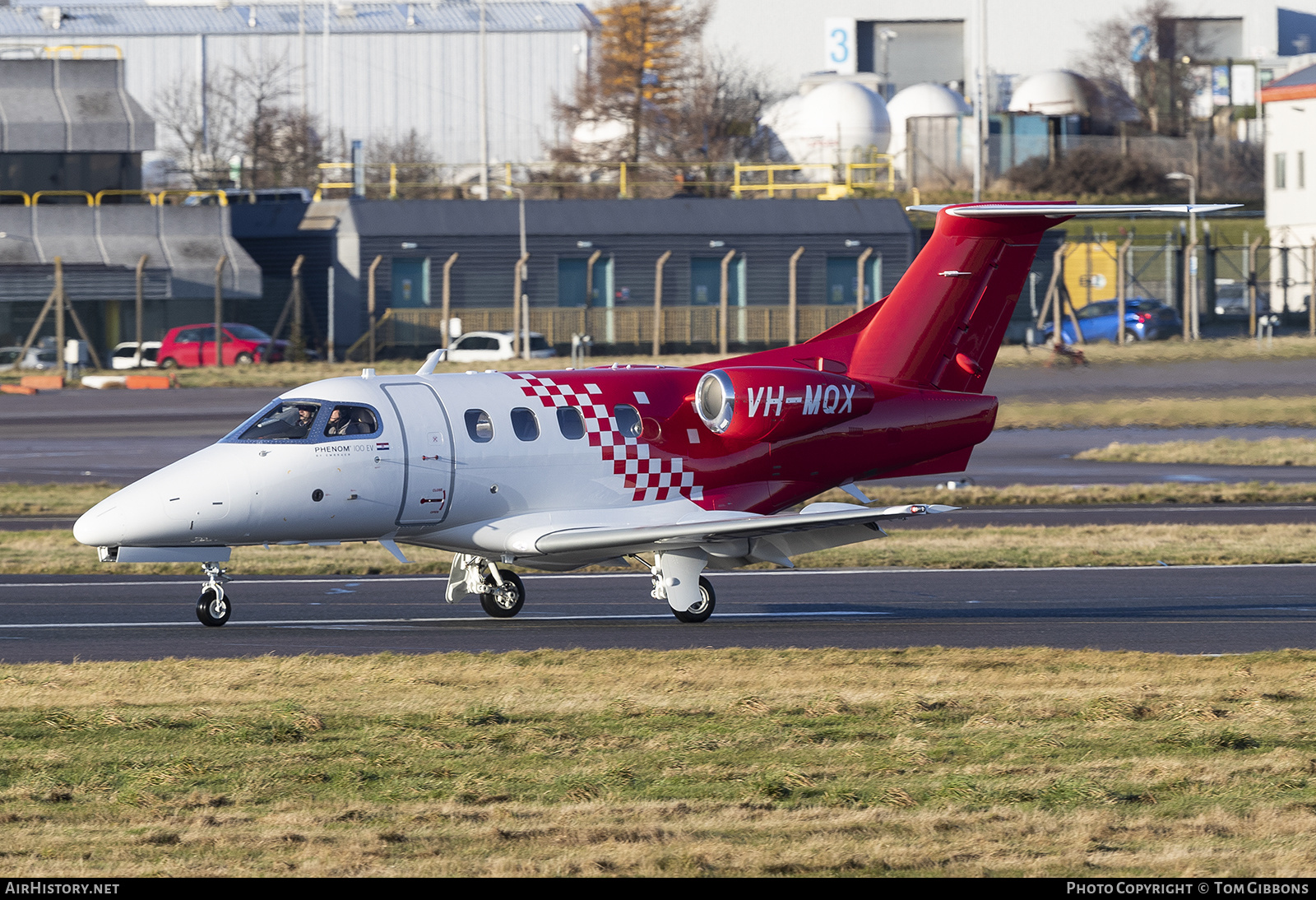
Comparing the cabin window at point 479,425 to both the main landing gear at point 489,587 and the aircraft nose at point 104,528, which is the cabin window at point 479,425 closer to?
the main landing gear at point 489,587

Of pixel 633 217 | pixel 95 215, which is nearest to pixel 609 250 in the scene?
pixel 633 217

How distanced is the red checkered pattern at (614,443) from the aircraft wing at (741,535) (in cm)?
Answer: 58

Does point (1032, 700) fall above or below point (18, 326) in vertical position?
below

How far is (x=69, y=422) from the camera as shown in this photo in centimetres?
4341

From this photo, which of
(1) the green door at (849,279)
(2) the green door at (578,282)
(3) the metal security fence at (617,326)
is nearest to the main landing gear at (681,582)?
(3) the metal security fence at (617,326)

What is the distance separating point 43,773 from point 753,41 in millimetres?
110549

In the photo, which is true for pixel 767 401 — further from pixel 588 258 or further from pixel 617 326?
pixel 588 258

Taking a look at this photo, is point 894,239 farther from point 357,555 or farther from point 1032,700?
point 1032,700

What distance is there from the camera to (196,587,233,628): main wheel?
17234 mm

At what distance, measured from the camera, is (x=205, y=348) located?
57.8 metres

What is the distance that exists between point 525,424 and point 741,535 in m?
2.52

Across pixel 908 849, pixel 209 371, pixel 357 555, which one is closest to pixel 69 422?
pixel 209 371

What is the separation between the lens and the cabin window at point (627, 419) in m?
18.3

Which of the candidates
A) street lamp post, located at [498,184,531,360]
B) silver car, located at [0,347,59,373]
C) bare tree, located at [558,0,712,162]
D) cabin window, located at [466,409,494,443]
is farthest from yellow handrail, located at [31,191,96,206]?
cabin window, located at [466,409,494,443]
